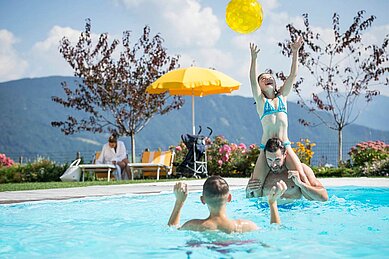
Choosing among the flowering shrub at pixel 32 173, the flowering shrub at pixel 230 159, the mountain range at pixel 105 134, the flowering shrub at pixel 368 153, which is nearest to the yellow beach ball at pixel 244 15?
the flowering shrub at pixel 230 159

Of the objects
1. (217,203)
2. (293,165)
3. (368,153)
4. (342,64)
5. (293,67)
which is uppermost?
(342,64)

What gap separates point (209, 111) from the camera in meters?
152

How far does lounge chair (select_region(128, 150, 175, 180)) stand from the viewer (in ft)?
45.8

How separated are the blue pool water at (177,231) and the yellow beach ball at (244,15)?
222 cm

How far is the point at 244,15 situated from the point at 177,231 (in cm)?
363

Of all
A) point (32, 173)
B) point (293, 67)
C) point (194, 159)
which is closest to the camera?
point (293, 67)

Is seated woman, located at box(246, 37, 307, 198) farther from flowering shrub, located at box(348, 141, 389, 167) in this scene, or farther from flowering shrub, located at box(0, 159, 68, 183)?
flowering shrub, located at box(0, 159, 68, 183)

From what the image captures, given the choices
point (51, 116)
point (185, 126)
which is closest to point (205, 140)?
point (51, 116)

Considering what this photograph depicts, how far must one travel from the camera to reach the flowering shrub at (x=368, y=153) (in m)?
13.9

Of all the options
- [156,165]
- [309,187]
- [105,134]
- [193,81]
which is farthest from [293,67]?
[105,134]

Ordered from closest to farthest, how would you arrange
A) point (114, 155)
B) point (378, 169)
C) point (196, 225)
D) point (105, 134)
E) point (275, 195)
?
point (275, 195), point (196, 225), point (378, 169), point (114, 155), point (105, 134)

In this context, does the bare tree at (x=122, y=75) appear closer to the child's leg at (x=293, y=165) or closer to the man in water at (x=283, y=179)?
the man in water at (x=283, y=179)

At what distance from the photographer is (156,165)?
45.5 feet

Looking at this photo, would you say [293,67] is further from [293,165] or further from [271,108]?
[293,165]
